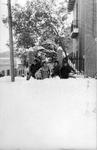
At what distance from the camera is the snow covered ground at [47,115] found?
1147mm

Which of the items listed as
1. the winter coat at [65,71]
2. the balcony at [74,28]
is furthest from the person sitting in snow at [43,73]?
the balcony at [74,28]

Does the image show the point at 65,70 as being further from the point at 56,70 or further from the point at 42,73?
the point at 42,73

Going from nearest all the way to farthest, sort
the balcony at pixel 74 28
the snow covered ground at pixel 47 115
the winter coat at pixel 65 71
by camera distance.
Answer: the snow covered ground at pixel 47 115 < the winter coat at pixel 65 71 < the balcony at pixel 74 28

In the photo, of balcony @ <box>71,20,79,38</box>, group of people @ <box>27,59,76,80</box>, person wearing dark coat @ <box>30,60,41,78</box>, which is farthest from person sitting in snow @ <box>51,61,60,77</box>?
balcony @ <box>71,20,79,38</box>

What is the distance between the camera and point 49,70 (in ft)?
6.42

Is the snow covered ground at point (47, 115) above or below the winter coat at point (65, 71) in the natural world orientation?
below

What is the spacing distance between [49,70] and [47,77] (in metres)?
0.06

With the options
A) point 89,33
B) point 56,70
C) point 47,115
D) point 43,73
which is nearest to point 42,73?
point 43,73

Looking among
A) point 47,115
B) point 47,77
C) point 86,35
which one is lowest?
point 47,115

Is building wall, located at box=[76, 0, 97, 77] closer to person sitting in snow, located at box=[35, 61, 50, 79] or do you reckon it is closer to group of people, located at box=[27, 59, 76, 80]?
group of people, located at box=[27, 59, 76, 80]

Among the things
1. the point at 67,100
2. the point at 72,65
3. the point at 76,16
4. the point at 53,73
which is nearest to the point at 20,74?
the point at 53,73

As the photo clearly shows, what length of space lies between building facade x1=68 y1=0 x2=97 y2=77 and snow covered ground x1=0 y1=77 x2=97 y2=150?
7.4 inches

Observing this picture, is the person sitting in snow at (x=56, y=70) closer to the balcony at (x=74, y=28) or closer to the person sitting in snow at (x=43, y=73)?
the person sitting in snow at (x=43, y=73)

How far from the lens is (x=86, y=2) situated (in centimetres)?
225
